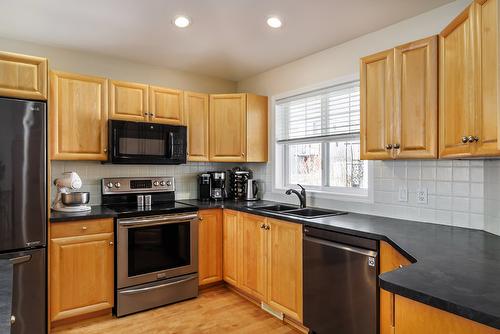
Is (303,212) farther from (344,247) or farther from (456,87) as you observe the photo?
(456,87)

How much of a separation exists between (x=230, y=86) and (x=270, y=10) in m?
1.98

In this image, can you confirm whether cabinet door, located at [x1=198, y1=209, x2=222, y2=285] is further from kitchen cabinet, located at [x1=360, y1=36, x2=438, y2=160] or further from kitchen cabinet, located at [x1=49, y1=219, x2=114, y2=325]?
kitchen cabinet, located at [x1=360, y1=36, x2=438, y2=160]

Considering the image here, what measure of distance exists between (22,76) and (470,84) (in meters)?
2.85

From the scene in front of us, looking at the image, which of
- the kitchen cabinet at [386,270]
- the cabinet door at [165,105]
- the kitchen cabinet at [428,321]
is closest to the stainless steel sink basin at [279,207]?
the cabinet door at [165,105]

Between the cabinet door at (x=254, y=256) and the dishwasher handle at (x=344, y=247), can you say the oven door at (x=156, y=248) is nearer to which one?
the cabinet door at (x=254, y=256)

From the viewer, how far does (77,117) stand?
2.92 meters

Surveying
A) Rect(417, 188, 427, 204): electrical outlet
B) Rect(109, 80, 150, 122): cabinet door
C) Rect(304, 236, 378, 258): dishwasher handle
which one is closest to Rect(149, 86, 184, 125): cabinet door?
Rect(109, 80, 150, 122): cabinet door

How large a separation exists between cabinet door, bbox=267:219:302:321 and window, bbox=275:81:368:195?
75cm

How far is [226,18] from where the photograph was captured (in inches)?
98.7

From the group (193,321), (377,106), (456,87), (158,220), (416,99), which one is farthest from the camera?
(158,220)

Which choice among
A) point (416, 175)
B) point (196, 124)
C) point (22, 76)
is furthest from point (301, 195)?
point (22, 76)

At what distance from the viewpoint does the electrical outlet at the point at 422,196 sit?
93.0 inches

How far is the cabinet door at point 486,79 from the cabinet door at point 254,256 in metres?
1.74

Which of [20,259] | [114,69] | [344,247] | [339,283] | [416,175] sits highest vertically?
[114,69]
